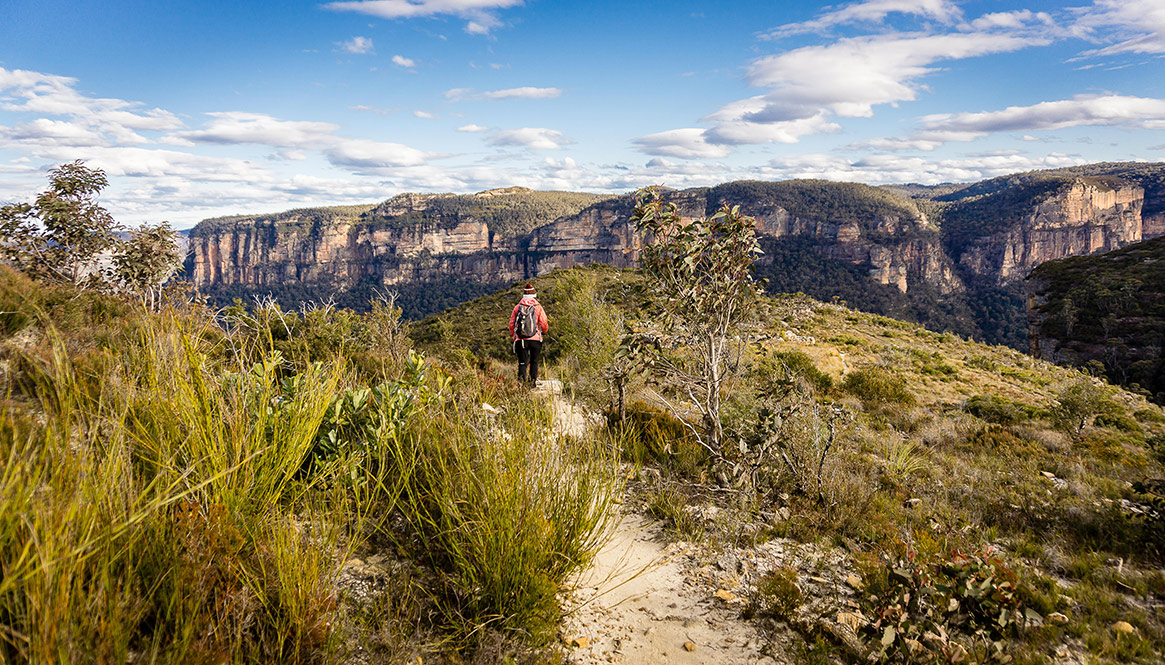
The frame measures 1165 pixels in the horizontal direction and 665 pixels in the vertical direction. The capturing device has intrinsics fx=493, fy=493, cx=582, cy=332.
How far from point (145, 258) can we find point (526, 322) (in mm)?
7476

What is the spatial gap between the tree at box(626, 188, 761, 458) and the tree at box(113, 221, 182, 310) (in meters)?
8.87

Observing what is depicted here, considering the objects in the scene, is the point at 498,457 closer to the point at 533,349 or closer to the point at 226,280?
the point at 533,349

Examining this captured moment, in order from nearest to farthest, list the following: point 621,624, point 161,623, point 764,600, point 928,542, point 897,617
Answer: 1. point 161,623
2. point 897,617
3. point 621,624
4. point 764,600
5. point 928,542

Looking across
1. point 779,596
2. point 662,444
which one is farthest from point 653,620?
point 662,444

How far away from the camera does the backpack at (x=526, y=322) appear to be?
8.25 m

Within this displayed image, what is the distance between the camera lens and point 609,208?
119750 millimetres

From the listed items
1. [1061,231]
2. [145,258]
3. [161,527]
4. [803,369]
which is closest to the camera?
[161,527]

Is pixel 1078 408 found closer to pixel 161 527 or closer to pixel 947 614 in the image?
pixel 947 614

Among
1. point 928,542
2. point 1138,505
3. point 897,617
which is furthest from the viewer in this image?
point 1138,505

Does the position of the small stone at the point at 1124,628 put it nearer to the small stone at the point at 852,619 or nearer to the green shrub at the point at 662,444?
the small stone at the point at 852,619

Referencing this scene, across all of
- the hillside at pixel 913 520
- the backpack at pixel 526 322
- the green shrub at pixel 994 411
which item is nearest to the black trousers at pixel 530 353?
the backpack at pixel 526 322

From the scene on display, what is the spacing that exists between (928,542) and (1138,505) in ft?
10.3

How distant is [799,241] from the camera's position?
96.8 metres

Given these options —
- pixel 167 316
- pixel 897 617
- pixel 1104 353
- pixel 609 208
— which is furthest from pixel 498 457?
pixel 609 208
